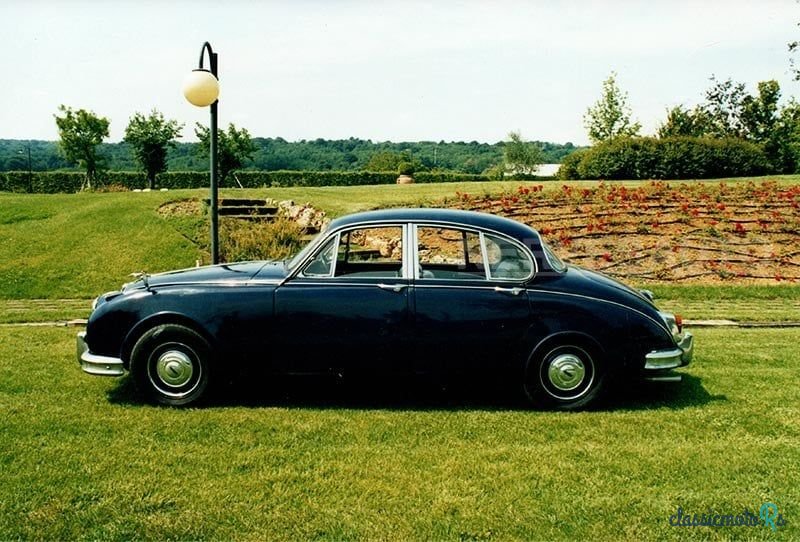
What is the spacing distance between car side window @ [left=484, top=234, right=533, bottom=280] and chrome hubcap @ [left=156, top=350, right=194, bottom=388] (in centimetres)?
267

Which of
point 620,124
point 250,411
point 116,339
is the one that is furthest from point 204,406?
point 620,124

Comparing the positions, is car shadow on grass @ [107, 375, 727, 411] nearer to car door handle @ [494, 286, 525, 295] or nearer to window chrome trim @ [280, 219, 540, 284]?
car door handle @ [494, 286, 525, 295]

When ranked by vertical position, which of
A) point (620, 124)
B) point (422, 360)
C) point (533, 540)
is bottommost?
point (533, 540)

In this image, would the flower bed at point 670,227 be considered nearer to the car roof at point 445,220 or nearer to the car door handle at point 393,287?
the car roof at point 445,220

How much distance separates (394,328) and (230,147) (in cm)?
2295

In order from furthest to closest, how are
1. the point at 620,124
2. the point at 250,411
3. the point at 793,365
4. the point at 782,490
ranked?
1. the point at 620,124
2. the point at 793,365
3. the point at 250,411
4. the point at 782,490

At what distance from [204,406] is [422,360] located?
Result: 1873mm

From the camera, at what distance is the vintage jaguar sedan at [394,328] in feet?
18.2

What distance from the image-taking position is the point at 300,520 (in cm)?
371

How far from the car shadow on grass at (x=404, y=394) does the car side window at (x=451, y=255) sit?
36.0 inches

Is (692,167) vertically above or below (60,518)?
above

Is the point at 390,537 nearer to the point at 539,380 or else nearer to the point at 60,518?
the point at 60,518

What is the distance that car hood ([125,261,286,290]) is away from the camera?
227 inches
